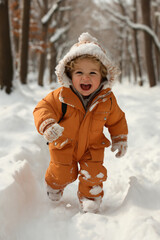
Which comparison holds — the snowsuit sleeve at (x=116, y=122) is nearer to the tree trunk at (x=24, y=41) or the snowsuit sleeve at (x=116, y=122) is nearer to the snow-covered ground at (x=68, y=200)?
the snow-covered ground at (x=68, y=200)

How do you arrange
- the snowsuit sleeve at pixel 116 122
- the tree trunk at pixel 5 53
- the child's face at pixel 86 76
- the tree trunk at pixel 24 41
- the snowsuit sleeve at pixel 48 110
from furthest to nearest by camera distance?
the tree trunk at pixel 24 41, the tree trunk at pixel 5 53, the snowsuit sleeve at pixel 116 122, the child's face at pixel 86 76, the snowsuit sleeve at pixel 48 110

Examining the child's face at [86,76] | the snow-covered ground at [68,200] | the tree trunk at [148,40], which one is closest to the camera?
the snow-covered ground at [68,200]

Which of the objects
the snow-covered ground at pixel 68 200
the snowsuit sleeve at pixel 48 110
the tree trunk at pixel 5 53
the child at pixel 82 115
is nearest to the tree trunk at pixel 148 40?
the tree trunk at pixel 5 53

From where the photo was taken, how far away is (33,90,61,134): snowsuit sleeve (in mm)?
2002

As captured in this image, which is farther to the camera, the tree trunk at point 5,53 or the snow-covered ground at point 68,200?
the tree trunk at point 5,53

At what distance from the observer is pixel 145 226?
167 centimetres

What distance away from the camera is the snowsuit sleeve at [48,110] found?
2.00m

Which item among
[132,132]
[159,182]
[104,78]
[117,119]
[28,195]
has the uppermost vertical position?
[104,78]

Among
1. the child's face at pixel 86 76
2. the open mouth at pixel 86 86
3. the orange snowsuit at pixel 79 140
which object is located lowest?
the orange snowsuit at pixel 79 140

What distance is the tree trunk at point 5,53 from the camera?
21.1 ft

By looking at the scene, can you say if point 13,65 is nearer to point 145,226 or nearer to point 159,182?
point 159,182

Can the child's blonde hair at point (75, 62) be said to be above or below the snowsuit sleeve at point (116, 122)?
above

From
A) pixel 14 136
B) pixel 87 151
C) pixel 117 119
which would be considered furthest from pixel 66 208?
pixel 14 136

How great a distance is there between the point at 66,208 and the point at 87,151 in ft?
1.83
